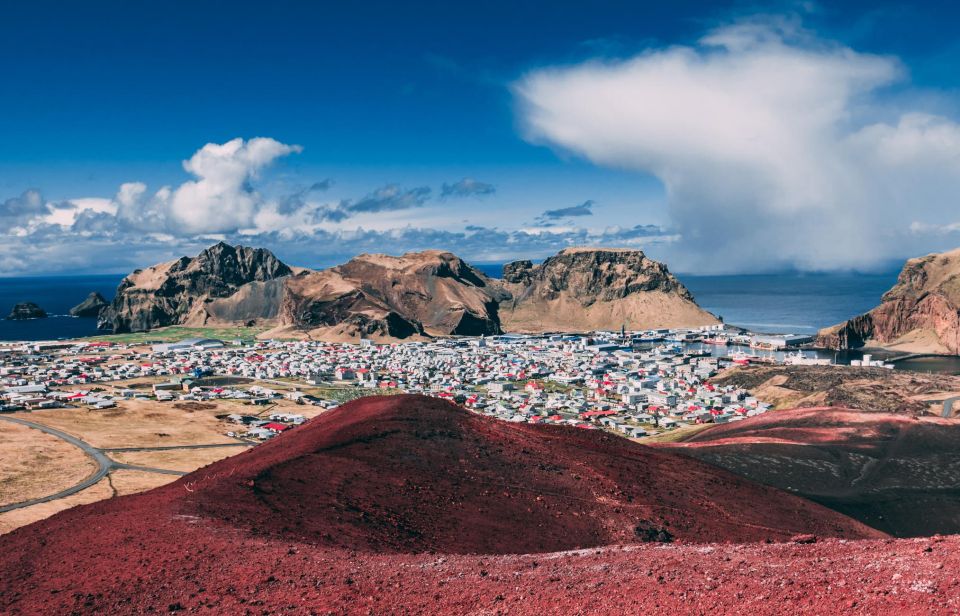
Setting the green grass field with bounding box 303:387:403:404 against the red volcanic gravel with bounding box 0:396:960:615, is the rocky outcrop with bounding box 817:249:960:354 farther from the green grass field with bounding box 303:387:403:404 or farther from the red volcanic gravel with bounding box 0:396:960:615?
the red volcanic gravel with bounding box 0:396:960:615

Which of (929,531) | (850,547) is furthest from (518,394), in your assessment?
(850,547)

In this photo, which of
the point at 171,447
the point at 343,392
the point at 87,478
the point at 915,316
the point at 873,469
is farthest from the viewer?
the point at 915,316

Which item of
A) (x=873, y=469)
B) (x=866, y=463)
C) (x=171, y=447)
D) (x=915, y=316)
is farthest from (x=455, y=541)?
(x=915, y=316)

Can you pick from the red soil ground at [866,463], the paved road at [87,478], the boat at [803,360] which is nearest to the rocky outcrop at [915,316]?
the boat at [803,360]

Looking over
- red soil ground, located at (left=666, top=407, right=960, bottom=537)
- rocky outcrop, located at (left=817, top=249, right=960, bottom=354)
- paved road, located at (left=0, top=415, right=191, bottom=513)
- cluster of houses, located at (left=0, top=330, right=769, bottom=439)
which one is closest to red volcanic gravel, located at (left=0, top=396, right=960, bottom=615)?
red soil ground, located at (left=666, top=407, right=960, bottom=537)

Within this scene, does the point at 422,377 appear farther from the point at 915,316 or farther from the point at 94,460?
the point at 915,316

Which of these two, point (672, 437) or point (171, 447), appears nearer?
point (171, 447)

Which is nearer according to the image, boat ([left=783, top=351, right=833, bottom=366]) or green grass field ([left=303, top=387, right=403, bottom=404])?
green grass field ([left=303, top=387, right=403, bottom=404])

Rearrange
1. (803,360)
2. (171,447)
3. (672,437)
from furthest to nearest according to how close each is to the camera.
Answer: (803,360), (672,437), (171,447)
